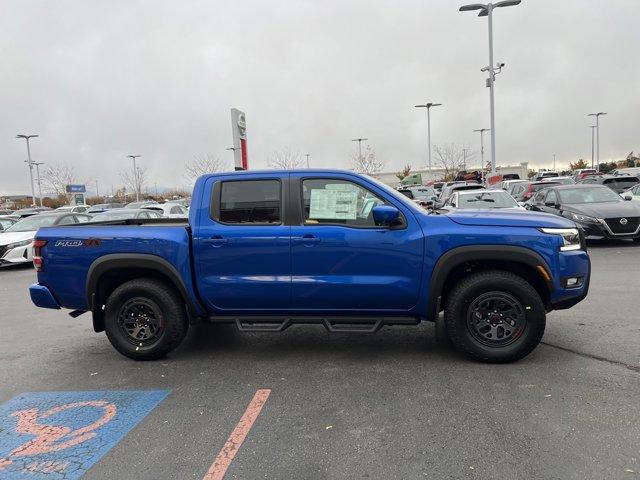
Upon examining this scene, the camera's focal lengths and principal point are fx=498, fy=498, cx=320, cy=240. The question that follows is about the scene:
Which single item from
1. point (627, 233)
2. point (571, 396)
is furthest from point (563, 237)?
point (627, 233)

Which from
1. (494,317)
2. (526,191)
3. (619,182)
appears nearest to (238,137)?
(494,317)

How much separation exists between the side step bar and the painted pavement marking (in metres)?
1.02

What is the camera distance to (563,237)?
15.0 feet

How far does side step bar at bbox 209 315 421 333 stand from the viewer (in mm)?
4734

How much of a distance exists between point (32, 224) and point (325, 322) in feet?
43.5

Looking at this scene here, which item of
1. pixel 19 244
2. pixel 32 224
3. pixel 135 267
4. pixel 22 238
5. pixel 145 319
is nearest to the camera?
pixel 135 267

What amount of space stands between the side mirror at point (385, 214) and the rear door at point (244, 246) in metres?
0.87

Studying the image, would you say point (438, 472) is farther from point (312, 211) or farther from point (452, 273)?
point (312, 211)

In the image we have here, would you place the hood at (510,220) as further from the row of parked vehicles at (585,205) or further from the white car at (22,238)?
the white car at (22,238)

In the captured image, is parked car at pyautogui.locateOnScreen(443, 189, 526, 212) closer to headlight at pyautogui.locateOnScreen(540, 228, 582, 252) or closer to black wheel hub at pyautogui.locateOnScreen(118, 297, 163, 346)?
headlight at pyautogui.locateOnScreen(540, 228, 582, 252)

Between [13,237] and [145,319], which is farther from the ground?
[13,237]

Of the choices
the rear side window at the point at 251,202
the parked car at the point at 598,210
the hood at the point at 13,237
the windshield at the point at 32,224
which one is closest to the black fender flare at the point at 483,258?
the rear side window at the point at 251,202

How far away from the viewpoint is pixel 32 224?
1484cm

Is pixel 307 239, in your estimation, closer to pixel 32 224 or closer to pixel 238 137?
pixel 238 137
